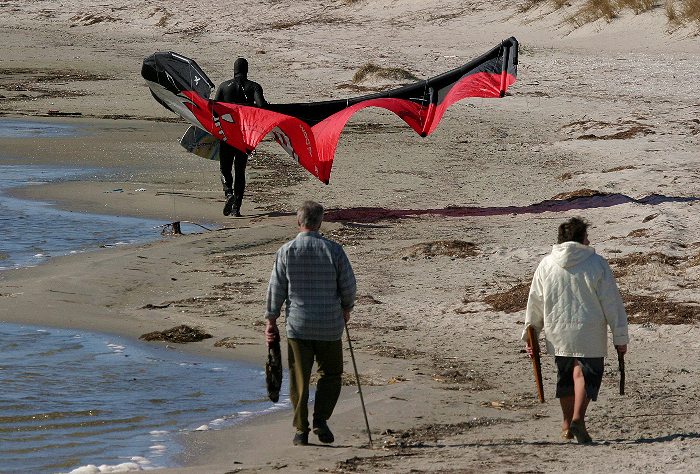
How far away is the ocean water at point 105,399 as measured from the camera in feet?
24.4

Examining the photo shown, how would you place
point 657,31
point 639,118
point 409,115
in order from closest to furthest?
point 409,115 < point 639,118 < point 657,31

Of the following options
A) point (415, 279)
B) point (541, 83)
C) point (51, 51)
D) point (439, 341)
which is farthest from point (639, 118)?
point (51, 51)

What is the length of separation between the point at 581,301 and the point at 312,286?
4.70 ft

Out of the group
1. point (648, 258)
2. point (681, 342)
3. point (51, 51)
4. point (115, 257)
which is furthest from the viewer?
point (51, 51)

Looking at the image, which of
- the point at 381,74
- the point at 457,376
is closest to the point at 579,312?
the point at 457,376

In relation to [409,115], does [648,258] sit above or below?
below

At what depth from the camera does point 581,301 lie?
6.79m

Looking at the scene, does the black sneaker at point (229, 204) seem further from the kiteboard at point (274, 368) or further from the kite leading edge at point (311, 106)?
the kiteboard at point (274, 368)

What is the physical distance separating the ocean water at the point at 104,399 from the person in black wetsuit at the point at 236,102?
442 centimetres

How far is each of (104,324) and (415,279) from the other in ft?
9.34

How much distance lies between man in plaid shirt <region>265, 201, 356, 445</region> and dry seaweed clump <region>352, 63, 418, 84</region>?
2085 centimetres

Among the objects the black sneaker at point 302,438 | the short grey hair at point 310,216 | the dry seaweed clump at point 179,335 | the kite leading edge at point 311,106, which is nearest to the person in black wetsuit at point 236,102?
the kite leading edge at point 311,106

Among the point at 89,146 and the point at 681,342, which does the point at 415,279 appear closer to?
the point at 681,342

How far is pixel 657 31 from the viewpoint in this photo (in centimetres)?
2959
